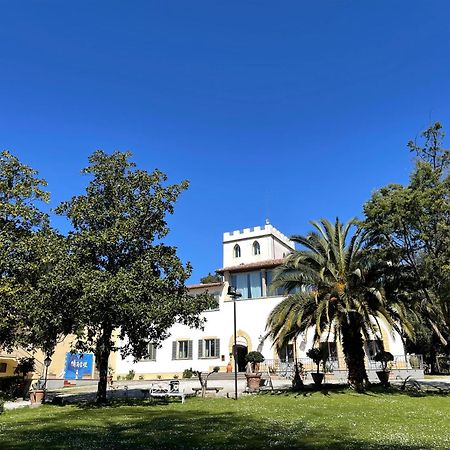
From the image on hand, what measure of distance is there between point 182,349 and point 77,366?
10118 millimetres

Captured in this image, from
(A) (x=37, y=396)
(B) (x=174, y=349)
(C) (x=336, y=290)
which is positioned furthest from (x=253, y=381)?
(B) (x=174, y=349)

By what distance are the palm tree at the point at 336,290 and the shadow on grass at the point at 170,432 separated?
665 centimetres


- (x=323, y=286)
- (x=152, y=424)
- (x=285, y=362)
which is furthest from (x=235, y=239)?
(x=152, y=424)

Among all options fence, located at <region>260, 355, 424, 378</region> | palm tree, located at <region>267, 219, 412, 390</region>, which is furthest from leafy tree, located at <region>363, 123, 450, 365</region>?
fence, located at <region>260, 355, 424, 378</region>

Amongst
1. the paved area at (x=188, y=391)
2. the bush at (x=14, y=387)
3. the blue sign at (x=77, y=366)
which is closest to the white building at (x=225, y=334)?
the blue sign at (x=77, y=366)

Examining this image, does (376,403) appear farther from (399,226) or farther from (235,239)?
(235,239)

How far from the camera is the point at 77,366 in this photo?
143ft

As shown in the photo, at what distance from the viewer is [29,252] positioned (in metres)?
22.6

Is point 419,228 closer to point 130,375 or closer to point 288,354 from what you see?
point 288,354

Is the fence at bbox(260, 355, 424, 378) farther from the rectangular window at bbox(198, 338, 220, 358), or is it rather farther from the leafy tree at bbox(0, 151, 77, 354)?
the leafy tree at bbox(0, 151, 77, 354)

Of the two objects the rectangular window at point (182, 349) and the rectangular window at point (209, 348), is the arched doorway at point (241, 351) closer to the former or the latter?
the rectangular window at point (209, 348)

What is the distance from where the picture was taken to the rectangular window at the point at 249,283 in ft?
140

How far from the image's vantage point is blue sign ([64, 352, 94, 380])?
4275cm

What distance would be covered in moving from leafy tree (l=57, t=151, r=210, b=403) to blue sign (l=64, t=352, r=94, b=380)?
23.4 meters
